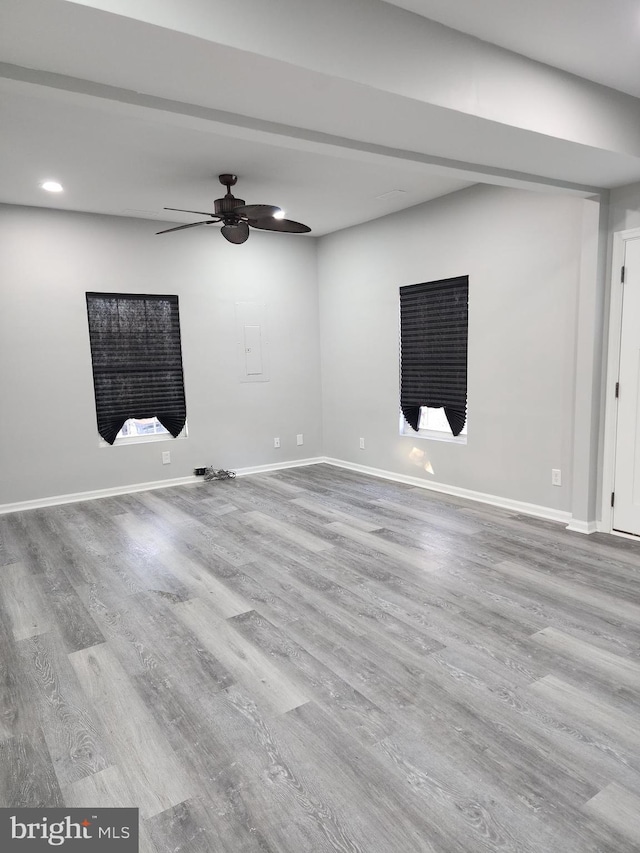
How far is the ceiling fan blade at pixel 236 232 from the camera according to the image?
387 centimetres

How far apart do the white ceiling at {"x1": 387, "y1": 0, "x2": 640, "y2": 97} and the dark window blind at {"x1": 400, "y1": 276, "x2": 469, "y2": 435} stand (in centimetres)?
228

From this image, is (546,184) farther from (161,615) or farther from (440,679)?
(161,615)

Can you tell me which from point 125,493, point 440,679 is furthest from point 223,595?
point 125,493

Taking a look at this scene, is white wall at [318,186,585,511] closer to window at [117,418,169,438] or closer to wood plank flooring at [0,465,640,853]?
wood plank flooring at [0,465,640,853]

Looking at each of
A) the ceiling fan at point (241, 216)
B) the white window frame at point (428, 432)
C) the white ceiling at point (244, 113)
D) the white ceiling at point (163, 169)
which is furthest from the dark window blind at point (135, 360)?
the white window frame at point (428, 432)

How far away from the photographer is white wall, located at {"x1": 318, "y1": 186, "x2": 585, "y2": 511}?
413 centimetres

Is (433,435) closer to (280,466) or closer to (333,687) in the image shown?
(280,466)

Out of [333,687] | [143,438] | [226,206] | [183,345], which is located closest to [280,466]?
[143,438]

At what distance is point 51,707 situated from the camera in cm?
216

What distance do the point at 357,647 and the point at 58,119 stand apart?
3219 millimetres

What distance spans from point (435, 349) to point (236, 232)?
2.22m

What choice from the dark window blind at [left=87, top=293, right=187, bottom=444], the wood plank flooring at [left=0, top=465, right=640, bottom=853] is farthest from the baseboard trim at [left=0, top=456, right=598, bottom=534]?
the dark window blind at [left=87, top=293, right=187, bottom=444]

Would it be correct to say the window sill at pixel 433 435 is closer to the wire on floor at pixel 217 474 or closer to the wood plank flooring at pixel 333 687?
the wood plank flooring at pixel 333 687

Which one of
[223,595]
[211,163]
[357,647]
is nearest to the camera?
[357,647]
